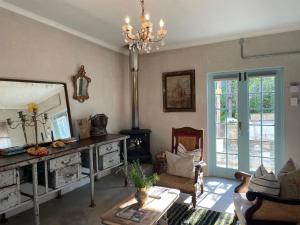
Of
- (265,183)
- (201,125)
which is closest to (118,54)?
(201,125)

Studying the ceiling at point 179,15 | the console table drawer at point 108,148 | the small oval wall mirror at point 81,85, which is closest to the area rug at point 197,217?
the console table drawer at point 108,148

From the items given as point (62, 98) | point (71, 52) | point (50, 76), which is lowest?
point (62, 98)

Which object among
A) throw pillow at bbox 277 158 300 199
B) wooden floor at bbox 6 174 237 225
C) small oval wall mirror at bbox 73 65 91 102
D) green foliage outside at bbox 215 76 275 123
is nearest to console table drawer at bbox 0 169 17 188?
wooden floor at bbox 6 174 237 225

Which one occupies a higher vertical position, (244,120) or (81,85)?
(81,85)

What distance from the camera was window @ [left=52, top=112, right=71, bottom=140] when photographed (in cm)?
326

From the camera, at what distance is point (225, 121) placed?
4184 mm

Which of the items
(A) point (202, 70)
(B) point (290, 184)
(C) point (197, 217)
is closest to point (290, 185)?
(B) point (290, 184)

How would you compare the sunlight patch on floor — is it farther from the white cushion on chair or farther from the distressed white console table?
the distressed white console table

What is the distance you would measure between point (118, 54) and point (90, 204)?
296cm

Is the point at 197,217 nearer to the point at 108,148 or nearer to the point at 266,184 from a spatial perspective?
the point at 266,184

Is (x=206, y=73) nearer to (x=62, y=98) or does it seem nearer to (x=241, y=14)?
(x=241, y=14)

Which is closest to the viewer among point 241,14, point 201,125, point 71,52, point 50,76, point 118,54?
point 241,14

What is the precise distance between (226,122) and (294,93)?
1.16 meters

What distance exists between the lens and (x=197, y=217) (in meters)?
2.77
